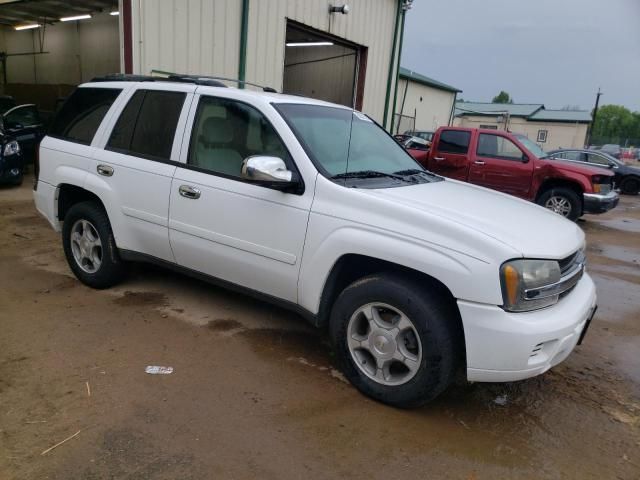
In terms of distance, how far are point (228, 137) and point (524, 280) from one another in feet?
7.49

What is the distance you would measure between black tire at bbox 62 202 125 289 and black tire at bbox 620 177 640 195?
18.5 meters

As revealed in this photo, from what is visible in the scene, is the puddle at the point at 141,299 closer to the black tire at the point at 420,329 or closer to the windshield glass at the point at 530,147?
the black tire at the point at 420,329

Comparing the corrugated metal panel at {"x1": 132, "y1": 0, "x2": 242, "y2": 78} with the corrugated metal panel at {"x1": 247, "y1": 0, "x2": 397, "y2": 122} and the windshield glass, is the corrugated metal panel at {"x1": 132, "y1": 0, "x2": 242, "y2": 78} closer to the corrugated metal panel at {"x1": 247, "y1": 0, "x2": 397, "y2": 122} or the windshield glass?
the corrugated metal panel at {"x1": 247, "y1": 0, "x2": 397, "y2": 122}

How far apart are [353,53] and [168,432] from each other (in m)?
12.2

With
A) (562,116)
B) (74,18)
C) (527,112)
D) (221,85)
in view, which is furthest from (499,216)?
(562,116)

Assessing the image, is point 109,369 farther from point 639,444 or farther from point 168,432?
point 639,444

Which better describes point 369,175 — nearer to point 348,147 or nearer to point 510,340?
point 348,147

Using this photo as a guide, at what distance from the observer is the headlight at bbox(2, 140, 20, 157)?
31.7 ft

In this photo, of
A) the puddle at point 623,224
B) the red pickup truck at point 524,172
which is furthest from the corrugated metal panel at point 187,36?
the puddle at point 623,224

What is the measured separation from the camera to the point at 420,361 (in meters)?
2.89

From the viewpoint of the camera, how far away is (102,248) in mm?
4461

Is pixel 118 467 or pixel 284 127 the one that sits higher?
pixel 284 127

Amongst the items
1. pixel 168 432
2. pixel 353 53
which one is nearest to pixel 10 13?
pixel 353 53

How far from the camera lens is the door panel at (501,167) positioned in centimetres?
1015
